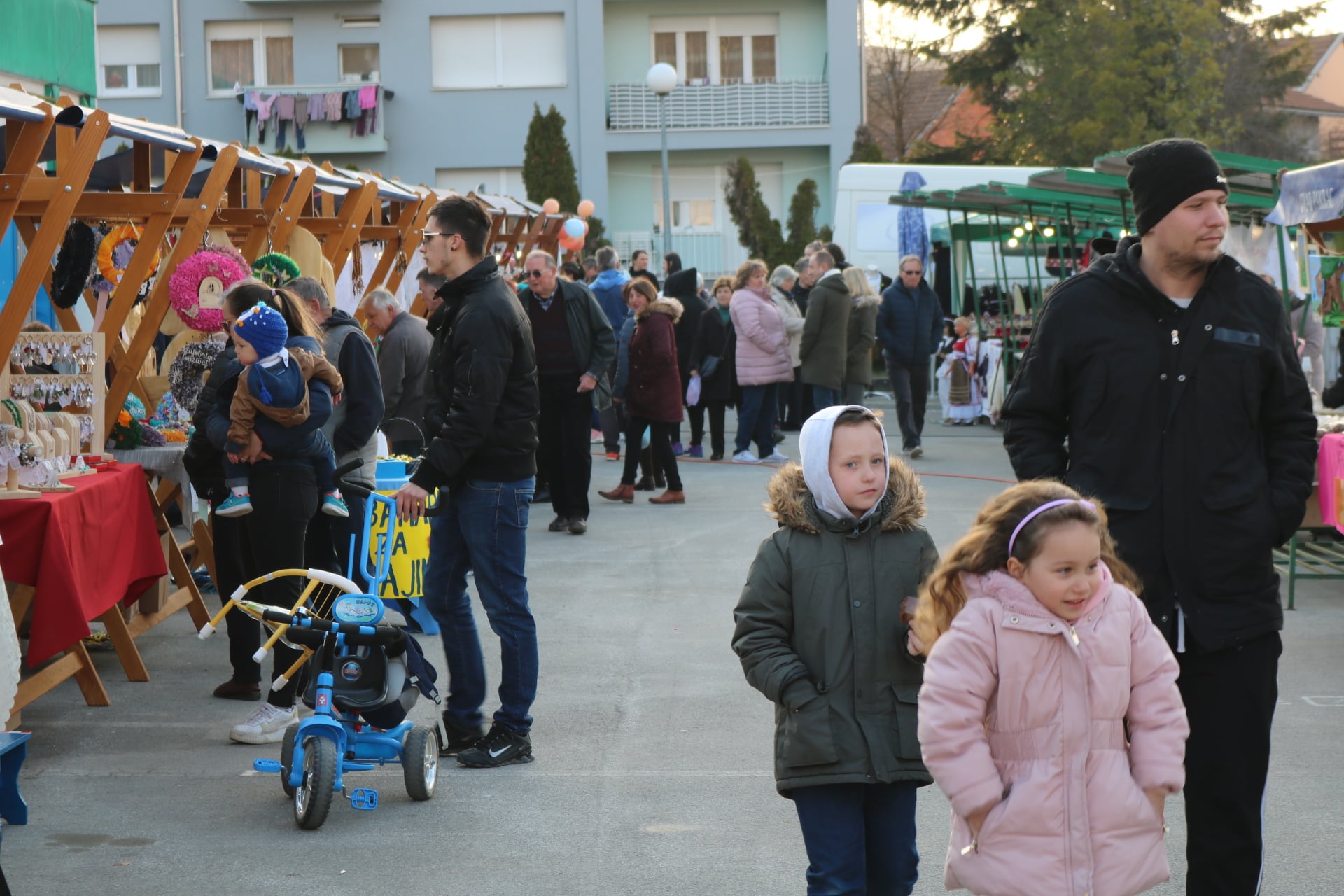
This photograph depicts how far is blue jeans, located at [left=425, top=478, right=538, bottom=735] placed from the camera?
550 centimetres

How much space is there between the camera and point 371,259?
13.9 meters

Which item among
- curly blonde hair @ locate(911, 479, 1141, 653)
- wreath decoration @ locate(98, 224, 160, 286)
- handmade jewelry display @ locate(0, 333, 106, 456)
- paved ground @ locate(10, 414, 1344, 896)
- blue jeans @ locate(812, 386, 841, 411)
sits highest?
wreath decoration @ locate(98, 224, 160, 286)

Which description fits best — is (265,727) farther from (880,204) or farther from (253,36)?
(253,36)

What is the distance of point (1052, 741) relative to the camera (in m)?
3.04

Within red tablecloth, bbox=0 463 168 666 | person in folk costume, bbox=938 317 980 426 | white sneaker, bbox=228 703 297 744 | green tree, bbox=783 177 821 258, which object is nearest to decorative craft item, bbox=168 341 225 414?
red tablecloth, bbox=0 463 168 666

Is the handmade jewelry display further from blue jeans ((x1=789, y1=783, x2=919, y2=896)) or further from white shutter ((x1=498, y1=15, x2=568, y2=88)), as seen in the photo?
white shutter ((x1=498, y1=15, x2=568, y2=88))

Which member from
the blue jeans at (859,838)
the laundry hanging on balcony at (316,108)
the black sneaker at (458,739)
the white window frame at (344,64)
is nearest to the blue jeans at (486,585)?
the black sneaker at (458,739)

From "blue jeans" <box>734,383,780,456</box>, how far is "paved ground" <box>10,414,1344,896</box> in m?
6.92

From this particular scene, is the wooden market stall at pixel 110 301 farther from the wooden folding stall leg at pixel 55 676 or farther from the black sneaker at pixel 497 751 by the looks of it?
the black sneaker at pixel 497 751

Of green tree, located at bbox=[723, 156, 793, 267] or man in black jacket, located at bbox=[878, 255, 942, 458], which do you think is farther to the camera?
green tree, located at bbox=[723, 156, 793, 267]

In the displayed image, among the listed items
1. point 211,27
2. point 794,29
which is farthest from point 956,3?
point 211,27

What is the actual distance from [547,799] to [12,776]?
170 centimetres

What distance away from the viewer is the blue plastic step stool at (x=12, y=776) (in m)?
4.84

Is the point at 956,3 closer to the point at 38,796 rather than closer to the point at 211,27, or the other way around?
the point at 211,27
